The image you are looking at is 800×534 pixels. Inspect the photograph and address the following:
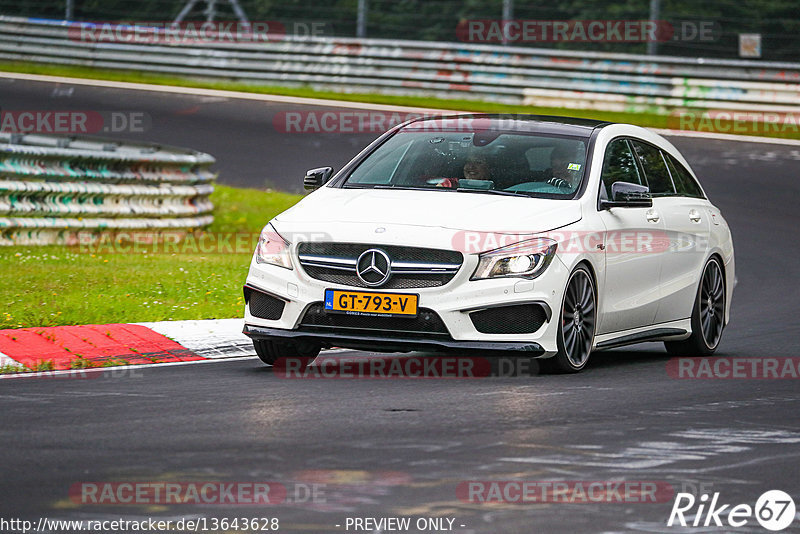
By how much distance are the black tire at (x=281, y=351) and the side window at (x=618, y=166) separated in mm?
2203

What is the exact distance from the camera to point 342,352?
441 inches

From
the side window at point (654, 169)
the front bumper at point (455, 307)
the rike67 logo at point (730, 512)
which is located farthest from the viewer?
the side window at point (654, 169)

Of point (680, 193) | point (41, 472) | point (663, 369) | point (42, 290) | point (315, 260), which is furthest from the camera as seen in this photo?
point (42, 290)

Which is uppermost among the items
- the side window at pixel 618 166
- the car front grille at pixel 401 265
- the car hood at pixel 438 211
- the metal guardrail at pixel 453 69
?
the metal guardrail at pixel 453 69

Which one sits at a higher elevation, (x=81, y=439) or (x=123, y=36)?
(x=123, y=36)

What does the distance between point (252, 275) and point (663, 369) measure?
2.90m

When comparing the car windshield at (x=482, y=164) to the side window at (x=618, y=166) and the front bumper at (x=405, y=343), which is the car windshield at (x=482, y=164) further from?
the front bumper at (x=405, y=343)

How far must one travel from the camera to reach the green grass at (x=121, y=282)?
1182cm

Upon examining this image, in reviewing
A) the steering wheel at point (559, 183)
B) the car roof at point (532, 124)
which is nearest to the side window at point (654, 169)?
the car roof at point (532, 124)

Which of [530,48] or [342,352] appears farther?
[530,48]

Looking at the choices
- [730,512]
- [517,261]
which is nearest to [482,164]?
Answer: [517,261]

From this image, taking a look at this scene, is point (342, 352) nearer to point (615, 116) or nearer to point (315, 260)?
point (315, 260)

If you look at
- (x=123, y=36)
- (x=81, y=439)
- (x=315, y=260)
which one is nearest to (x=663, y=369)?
(x=315, y=260)

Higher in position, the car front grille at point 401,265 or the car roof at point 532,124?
the car roof at point 532,124
